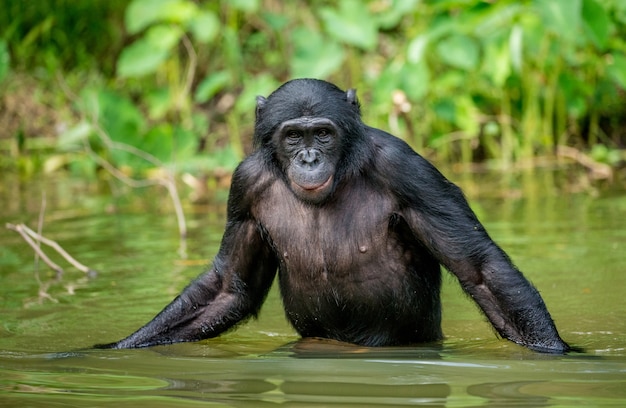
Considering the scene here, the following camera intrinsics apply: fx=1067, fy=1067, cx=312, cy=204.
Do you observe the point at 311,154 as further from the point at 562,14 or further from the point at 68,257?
the point at 562,14

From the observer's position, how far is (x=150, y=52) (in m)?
14.5

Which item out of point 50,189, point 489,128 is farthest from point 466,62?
point 50,189

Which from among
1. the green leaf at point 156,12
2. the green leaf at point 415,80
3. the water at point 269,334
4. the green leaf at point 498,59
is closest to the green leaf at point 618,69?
the green leaf at point 498,59

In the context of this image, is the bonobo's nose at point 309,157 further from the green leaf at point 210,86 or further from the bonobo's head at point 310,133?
the green leaf at point 210,86

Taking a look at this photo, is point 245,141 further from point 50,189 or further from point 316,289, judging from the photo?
point 316,289

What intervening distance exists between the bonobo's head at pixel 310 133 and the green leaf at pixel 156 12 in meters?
8.30

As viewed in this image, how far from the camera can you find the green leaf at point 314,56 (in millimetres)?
13852

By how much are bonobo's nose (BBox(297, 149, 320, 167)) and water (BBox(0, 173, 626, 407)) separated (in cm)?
102

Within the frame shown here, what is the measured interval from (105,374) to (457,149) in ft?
34.3

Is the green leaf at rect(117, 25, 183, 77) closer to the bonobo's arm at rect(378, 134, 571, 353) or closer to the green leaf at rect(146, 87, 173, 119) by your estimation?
the green leaf at rect(146, 87, 173, 119)

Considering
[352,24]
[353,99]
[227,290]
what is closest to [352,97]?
[353,99]

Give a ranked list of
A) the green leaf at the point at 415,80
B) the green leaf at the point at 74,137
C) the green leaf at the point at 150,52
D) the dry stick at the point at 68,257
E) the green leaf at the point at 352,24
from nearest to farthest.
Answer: the dry stick at the point at 68,257, the green leaf at the point at 415,80, the green leaf at the point at 74,137, the green leaf at the point at 352,24, the green leaf at the point at 150,52

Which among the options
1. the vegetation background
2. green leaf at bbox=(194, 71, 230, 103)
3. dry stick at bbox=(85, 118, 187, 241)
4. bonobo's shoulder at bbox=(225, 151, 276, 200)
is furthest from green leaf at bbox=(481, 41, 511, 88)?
bonobo's shoulder at bbox=(225, 151, 276, 200)

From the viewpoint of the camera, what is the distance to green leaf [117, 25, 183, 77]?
14398 millimetres
